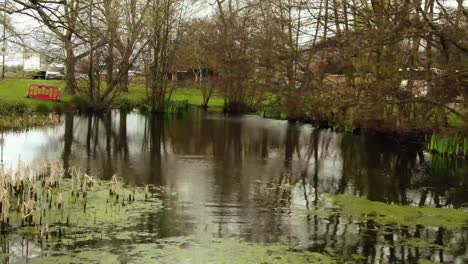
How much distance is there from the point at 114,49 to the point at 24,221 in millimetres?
25252

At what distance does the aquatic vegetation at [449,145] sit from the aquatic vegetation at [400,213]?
7745mm

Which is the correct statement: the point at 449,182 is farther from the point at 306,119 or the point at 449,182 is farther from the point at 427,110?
the point at 306,119

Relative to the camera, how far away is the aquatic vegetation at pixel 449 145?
17528mm

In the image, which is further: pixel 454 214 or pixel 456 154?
Result: pixel 456 154

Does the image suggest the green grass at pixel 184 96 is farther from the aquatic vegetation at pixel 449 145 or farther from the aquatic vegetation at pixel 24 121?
the aquatic vegetation at pixel 449 145

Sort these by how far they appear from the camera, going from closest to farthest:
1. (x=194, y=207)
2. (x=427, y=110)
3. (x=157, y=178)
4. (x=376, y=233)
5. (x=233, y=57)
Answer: (x=376, y=233), (x=194, y=207), (x=157, y=178), (x=427, y=110), (x=233, y=57)

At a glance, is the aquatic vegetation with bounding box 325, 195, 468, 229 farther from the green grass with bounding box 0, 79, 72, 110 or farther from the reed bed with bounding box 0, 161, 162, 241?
the green grass with bounding box 0, 79, 72, 110

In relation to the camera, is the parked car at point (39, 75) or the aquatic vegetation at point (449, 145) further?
the parked car at point (39, 75)

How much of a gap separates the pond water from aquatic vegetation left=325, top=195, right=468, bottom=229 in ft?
1.08

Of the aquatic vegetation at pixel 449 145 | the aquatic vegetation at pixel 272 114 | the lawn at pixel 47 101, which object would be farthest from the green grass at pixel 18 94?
the aquatic vegetation at pixel 449 145

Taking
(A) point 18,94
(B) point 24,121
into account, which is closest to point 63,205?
(B) point 24,121

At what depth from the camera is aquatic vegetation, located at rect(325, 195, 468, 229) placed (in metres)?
9.14

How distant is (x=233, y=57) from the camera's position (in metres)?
36.3

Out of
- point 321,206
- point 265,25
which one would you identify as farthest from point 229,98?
point 321,206
